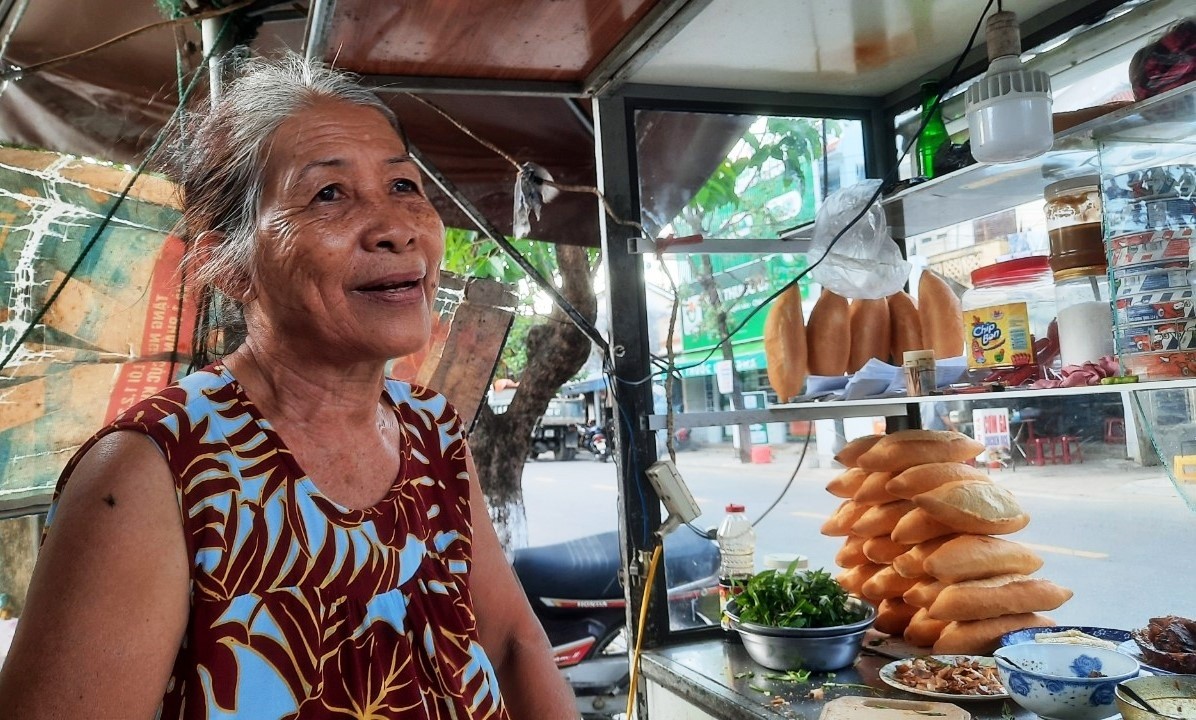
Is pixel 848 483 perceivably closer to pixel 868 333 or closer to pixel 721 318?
pixel 868 333

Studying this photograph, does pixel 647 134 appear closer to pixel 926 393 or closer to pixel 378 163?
pixel 926 393

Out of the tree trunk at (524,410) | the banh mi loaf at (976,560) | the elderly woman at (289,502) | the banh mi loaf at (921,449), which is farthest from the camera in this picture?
the tree trunk at (524,410)

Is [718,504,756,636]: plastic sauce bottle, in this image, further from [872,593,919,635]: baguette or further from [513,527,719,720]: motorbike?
[513,527,719,720]: motorbike

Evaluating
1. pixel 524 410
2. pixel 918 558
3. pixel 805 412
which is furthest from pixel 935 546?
pixel 524 410

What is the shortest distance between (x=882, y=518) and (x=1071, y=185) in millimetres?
1031

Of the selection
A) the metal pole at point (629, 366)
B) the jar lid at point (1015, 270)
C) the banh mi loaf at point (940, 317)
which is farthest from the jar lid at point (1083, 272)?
the metal pole at point (629, 366)

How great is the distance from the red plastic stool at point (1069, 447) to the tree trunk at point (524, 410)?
274cm

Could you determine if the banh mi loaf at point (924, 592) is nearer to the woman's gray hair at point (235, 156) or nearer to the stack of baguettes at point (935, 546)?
the stack of baguettes at point (935, 546)

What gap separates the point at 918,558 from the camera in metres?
2.18

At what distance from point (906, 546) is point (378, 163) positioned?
180 cm

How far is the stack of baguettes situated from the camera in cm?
204

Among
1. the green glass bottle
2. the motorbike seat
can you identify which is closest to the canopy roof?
the green glass bottle

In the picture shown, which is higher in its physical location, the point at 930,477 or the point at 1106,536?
the point at 930,477

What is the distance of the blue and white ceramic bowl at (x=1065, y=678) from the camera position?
60.8 inches
